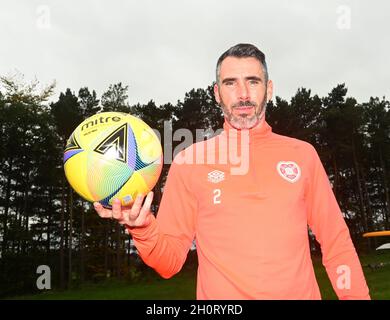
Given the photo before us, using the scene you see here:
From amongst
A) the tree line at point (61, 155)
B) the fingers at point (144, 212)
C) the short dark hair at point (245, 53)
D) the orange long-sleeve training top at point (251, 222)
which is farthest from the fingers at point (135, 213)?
the tree line at point (61, 155)

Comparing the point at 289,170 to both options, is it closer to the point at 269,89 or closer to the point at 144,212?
the point at 269,89

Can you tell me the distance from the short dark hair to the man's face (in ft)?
0.13

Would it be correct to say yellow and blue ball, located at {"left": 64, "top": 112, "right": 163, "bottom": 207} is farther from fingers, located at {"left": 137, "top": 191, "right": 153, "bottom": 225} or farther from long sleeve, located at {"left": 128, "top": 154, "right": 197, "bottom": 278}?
fingers, located at {"left": 137, "top": 191, "right": 153, "bottom": 225}

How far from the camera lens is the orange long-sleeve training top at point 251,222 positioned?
121 inches

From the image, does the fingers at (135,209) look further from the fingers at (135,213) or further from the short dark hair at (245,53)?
the short dark hair at (245,53)

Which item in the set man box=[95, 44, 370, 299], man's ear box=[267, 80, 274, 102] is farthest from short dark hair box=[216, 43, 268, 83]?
man's ear box=[267, 80, 274, 102]

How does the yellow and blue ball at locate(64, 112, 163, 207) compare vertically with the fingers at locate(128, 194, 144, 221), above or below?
above

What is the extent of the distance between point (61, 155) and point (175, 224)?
44.8 meters

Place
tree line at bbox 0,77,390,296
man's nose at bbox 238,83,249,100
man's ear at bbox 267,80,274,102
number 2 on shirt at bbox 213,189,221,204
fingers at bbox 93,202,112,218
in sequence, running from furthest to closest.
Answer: tree line at bbox 0,77,390,296 → man's ear at bbox 267,80,274,102 → man's nose at bbox 238,83,249,100 → number 2 on shirt at bbox 213,189,221,204 → fingers at bbox 93,202,112,218

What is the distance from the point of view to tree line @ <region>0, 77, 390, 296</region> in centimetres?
4172

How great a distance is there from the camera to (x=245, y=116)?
3592 millimetres
